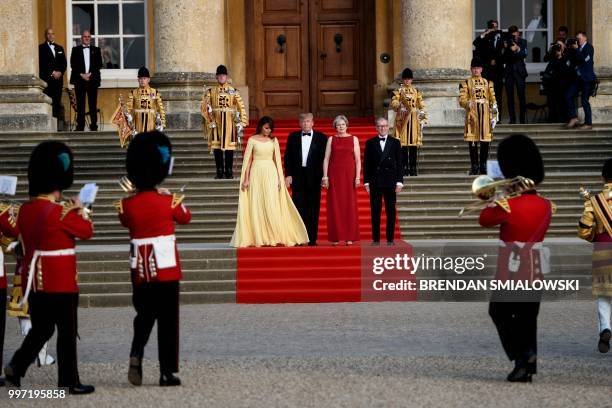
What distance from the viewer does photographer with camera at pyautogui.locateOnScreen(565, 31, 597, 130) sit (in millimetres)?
23953

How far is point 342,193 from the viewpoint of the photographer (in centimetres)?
1903

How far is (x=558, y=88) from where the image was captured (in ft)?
82.1

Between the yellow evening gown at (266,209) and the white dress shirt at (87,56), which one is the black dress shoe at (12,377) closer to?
the yellow evening gown at (266,209)

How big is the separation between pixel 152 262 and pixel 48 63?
603 inches

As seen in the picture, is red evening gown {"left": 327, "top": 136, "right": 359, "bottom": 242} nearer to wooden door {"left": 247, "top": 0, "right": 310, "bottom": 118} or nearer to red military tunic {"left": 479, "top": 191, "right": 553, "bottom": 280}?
red military tunic {"left": 479, "top": 191, "right": 553, "bottom": 280}

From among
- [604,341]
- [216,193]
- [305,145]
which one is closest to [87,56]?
[216,193]

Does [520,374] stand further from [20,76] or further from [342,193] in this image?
[20,76]

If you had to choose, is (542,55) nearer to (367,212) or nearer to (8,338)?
(367,212)

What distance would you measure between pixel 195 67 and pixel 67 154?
1424cm

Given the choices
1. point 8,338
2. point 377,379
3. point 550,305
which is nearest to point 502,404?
point 377,379

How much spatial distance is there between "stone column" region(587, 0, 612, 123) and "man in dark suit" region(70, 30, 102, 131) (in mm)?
7780

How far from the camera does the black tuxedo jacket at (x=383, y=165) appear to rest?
18.9m

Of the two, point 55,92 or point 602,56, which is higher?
point 602,56

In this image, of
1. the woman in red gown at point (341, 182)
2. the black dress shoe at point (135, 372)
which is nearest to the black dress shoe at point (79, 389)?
the black dress shoe at point (135, 372)
